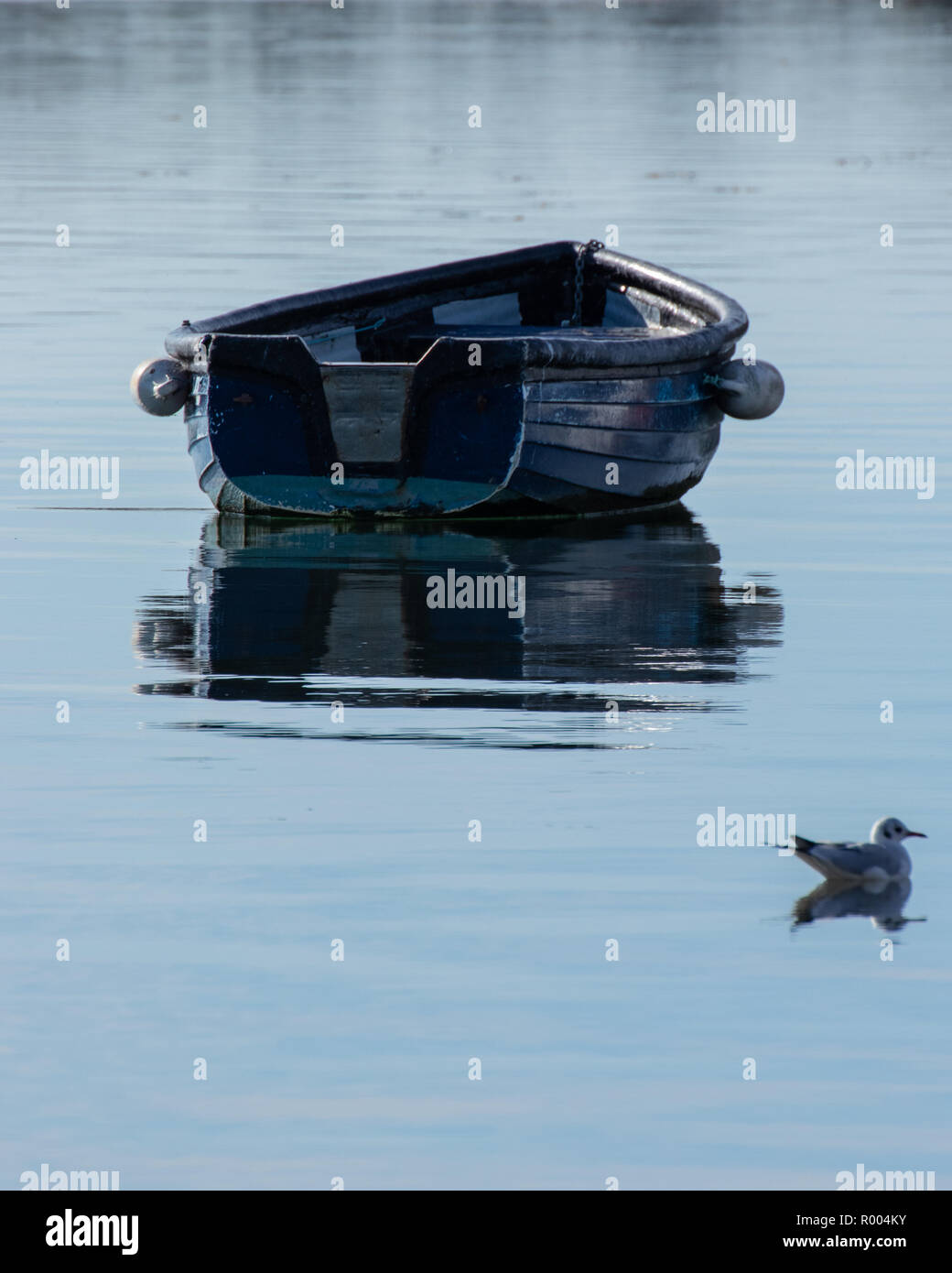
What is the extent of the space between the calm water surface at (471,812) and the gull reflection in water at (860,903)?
0.04 metres

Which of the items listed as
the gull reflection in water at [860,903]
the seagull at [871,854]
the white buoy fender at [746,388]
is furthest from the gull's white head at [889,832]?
the white buoy fender at [746,388]

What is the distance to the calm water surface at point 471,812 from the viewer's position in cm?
658

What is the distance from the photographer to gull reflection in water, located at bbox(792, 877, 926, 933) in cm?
807

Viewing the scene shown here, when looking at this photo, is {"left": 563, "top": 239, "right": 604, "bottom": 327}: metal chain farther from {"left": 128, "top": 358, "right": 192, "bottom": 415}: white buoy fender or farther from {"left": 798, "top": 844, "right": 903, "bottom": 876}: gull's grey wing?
{"left": 798, "top": 844, "right": 903, "bottom": 876}: gull's grey wing

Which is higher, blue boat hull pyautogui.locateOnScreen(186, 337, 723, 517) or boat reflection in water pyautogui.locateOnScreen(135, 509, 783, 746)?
blue boat hull pyautogui.locateOnScreen(186, 337, 723, 517)

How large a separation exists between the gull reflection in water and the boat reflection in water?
1.87 meters

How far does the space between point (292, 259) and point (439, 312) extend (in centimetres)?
1090

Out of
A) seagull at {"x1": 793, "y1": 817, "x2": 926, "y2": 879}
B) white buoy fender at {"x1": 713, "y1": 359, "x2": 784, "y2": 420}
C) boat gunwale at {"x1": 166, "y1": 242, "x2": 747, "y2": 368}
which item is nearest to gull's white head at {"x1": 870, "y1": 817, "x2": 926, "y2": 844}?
seagull at {"x1": 793, "y1": 817, "x2": 926, "y2": 879}

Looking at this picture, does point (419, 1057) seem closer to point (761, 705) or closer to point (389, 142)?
point (761, 705)

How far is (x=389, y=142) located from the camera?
159 feet

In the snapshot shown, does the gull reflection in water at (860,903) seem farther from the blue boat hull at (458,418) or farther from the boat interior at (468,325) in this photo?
the boat interior at (468,325)

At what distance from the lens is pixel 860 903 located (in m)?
8.26

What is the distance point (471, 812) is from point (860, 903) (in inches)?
62.1

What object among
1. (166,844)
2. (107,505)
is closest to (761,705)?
(166,844)
